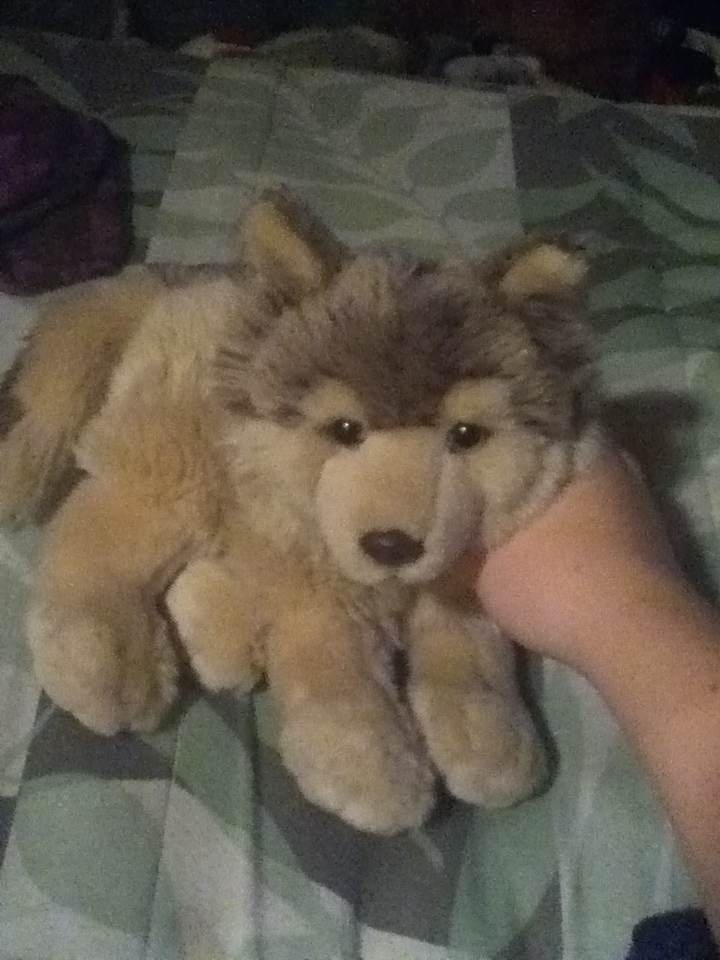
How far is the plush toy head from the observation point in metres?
0.59

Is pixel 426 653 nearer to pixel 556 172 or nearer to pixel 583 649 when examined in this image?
pixel 583 649

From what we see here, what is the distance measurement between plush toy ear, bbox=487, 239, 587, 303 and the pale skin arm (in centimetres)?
12

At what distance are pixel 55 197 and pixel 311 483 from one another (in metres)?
0.63

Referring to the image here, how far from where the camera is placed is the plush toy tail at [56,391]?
73 centimetres

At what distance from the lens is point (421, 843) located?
69cm

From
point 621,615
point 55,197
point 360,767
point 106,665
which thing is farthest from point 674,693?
point 55,197

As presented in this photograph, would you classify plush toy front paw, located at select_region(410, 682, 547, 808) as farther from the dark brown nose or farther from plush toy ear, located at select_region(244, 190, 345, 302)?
plush toy ear, located at select_region(244, 190, 345, 302)

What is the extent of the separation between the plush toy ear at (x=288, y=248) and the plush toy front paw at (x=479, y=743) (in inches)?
10.3

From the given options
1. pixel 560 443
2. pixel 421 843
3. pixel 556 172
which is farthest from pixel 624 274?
pixel 421 843

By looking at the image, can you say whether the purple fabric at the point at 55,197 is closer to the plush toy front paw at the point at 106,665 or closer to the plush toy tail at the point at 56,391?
the plush toy tail at the point at 56,391

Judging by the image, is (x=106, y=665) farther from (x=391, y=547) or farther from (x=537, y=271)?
(x=537, y=271)

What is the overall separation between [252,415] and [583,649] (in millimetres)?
255

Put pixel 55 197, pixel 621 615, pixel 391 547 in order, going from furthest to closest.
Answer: pixel 55 197
pixel 621 615
pixel 391 547

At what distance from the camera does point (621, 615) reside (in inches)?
27.1
